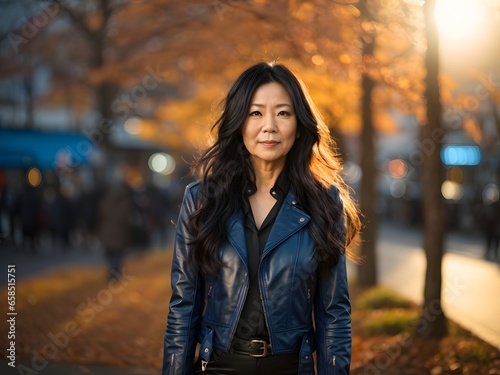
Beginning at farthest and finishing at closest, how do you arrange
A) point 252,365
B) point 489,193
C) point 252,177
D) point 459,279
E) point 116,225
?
point 489,193 < point 459,279 < point 116,225 < point 252,177 < point 252,365

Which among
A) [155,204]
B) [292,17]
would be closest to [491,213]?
[155,204]

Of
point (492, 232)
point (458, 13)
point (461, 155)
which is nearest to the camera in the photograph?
point (458, 13)

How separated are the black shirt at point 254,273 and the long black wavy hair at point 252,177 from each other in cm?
9

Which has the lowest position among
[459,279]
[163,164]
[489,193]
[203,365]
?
[459,279]

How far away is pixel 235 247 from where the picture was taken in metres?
3.14

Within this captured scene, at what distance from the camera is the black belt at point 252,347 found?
10.1 ft

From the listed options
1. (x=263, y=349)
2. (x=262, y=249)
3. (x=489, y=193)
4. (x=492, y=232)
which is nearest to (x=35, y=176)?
(x=489, y=193)

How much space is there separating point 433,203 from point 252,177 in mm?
5126

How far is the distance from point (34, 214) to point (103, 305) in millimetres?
9670

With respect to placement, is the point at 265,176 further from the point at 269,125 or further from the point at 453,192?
the point at 453,192

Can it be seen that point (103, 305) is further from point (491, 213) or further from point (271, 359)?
point (491, 213)

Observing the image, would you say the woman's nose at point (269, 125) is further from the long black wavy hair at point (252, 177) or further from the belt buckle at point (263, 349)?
the belt buckle at point (263, 349)

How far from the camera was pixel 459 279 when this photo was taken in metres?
14.9

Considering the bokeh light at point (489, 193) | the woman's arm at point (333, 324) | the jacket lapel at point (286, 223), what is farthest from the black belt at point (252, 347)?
the bokeh light at point (489, 193)
